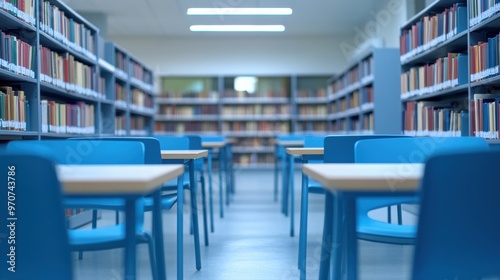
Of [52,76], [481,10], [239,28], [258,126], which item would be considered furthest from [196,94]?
[481,10]

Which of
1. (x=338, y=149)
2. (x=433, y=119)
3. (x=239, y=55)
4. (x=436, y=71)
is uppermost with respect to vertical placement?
(x=239, y=55)

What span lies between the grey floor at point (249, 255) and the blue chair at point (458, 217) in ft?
2.41

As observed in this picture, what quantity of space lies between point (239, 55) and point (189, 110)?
1572 millimetres

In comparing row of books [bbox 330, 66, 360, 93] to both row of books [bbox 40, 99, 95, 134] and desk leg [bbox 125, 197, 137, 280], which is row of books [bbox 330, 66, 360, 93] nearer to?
row of books [bbox 40, 99, 95, 134]

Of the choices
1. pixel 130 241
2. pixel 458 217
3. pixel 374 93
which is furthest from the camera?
pixel 374 93

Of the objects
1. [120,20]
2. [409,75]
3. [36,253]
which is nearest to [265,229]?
[409,75]

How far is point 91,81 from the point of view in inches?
189

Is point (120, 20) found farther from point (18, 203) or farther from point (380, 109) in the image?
point (18, 203)

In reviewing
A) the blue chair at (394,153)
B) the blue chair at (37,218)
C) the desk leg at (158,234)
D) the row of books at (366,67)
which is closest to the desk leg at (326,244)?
the blue chair at (394,153)

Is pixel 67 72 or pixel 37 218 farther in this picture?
pixel 67 72

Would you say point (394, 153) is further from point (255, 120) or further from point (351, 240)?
point (255, 120)

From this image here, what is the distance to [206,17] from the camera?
26.4ft

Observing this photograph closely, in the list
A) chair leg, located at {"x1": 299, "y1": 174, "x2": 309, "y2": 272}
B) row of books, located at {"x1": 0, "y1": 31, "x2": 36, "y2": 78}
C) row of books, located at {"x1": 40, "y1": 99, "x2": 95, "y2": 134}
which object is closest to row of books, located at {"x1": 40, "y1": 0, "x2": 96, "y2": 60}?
row of books, located at {"x1": 0, "y1": 31, "x2": 36, "y2": 78}

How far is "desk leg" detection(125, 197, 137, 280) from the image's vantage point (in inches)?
45.7
